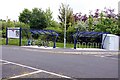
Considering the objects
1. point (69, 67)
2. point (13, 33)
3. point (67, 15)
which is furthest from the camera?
point (67, 15)

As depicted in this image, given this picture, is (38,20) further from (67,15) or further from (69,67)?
(69,67)

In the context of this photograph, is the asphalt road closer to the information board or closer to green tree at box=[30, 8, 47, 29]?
the information board

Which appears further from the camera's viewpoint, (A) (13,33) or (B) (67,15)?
(B) (67,15)

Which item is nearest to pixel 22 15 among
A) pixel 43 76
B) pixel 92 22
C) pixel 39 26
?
pixel 39 26

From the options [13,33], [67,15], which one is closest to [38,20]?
[67,15]

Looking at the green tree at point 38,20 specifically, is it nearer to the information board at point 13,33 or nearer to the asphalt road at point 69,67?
the information board at point 13,33

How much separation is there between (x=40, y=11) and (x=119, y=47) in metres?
26.6

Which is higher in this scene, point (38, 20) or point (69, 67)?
point (38, 20)

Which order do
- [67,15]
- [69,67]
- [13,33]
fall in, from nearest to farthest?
[69,67] < [13,33] < [67,15]

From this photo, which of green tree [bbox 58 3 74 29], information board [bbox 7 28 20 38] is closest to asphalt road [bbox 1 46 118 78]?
information board [bbox 7 28 20 38]

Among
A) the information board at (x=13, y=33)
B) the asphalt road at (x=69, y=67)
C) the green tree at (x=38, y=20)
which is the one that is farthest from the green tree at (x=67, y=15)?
the asphalt road at (x=69, y=67)

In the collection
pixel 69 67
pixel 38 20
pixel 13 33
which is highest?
pixel 38 20

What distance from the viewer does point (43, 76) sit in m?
9.47

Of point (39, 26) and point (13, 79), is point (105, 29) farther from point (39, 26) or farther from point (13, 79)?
point (13, 79)
